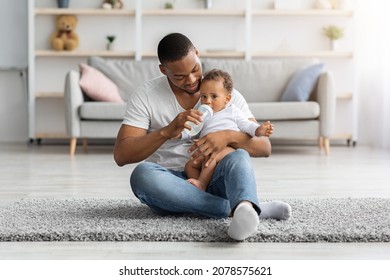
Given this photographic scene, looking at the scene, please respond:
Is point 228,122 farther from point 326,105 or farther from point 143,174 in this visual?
point 326,105

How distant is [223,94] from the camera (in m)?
2.65

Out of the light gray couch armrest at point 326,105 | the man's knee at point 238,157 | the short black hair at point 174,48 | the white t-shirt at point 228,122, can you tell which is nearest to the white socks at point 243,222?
the man's knee at point 238,157

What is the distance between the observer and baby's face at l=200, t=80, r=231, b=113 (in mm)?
2578

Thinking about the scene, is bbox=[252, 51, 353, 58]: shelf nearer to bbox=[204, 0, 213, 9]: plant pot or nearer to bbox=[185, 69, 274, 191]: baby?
bbox=[204, 0, 213, 9]: plant pot

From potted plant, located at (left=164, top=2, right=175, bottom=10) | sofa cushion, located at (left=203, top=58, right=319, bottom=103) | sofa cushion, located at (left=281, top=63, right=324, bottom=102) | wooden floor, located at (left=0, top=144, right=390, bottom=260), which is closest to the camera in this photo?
wooden floor, located at (left=0, top=144, right=390, bottom=260)

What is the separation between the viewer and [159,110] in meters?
2.75

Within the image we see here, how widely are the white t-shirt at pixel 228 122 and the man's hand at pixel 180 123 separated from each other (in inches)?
5.5

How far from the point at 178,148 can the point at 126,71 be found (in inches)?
157

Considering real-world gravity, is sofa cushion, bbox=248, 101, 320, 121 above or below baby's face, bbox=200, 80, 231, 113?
below

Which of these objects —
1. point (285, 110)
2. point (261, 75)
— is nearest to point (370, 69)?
point (261, 75)

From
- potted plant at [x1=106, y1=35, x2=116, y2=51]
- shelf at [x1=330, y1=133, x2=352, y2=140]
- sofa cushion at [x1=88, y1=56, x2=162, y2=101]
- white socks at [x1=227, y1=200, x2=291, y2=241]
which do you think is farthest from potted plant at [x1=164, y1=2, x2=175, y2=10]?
white socks at [x1=227, y1=200, x2=291, y2=241]

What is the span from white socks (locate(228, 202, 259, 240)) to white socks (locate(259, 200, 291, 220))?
0.35 metres
